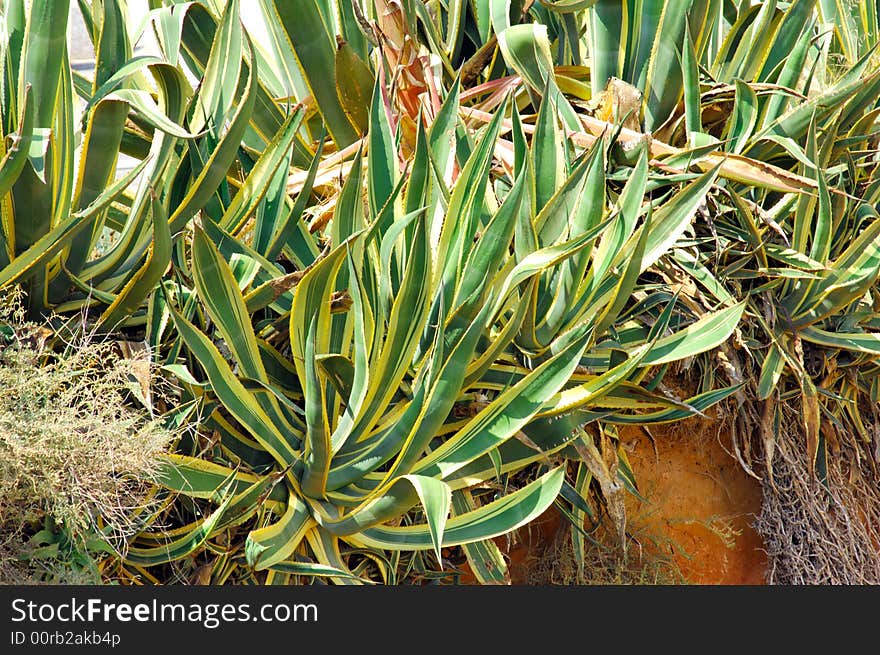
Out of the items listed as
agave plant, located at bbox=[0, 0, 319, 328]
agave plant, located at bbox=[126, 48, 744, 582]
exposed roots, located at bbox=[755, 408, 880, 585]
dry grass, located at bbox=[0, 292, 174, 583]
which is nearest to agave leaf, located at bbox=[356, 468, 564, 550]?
agave plant, located at bbox=[126, 48, 744, 582]

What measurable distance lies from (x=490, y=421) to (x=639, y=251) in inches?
13.7

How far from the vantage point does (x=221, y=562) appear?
5.11ft

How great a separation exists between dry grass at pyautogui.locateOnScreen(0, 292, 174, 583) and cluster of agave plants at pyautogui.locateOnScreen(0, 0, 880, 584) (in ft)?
0.24

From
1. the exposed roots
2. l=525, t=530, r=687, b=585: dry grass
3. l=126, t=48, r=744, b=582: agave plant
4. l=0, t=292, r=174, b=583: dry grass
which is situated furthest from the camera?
the exposed roots

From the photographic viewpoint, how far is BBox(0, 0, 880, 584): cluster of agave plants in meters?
1.50

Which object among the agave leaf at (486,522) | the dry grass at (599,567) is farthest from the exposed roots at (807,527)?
the agave leaf at (486,522)

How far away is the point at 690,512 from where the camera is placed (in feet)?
6.96

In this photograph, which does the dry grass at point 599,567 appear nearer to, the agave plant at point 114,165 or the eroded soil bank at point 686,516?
the eroded soil bank at point 686,516

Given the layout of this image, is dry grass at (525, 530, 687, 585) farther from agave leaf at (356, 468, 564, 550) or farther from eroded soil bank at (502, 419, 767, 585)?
agave leaf at (356, 468, 564, 550)

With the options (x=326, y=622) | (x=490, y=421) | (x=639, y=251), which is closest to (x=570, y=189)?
(x=639, y=251)

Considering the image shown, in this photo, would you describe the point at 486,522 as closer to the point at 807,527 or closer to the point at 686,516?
the point at 686,516

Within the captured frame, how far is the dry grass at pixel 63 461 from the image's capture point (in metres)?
1.33

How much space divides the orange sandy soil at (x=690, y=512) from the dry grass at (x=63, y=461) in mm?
806

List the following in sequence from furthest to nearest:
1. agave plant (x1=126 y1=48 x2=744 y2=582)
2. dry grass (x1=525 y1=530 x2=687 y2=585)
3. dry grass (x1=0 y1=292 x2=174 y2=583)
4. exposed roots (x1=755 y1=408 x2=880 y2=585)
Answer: exposed roots (x1=755 y1=408 x2=880 y2=585)
dry grass (x1=525 y1=530 x2=687 y2=585)
agave plant (x1=126 y1=48 x2=744 y2=582)
dry grass (x1=0 y1=292 x2=174 y2=583)
